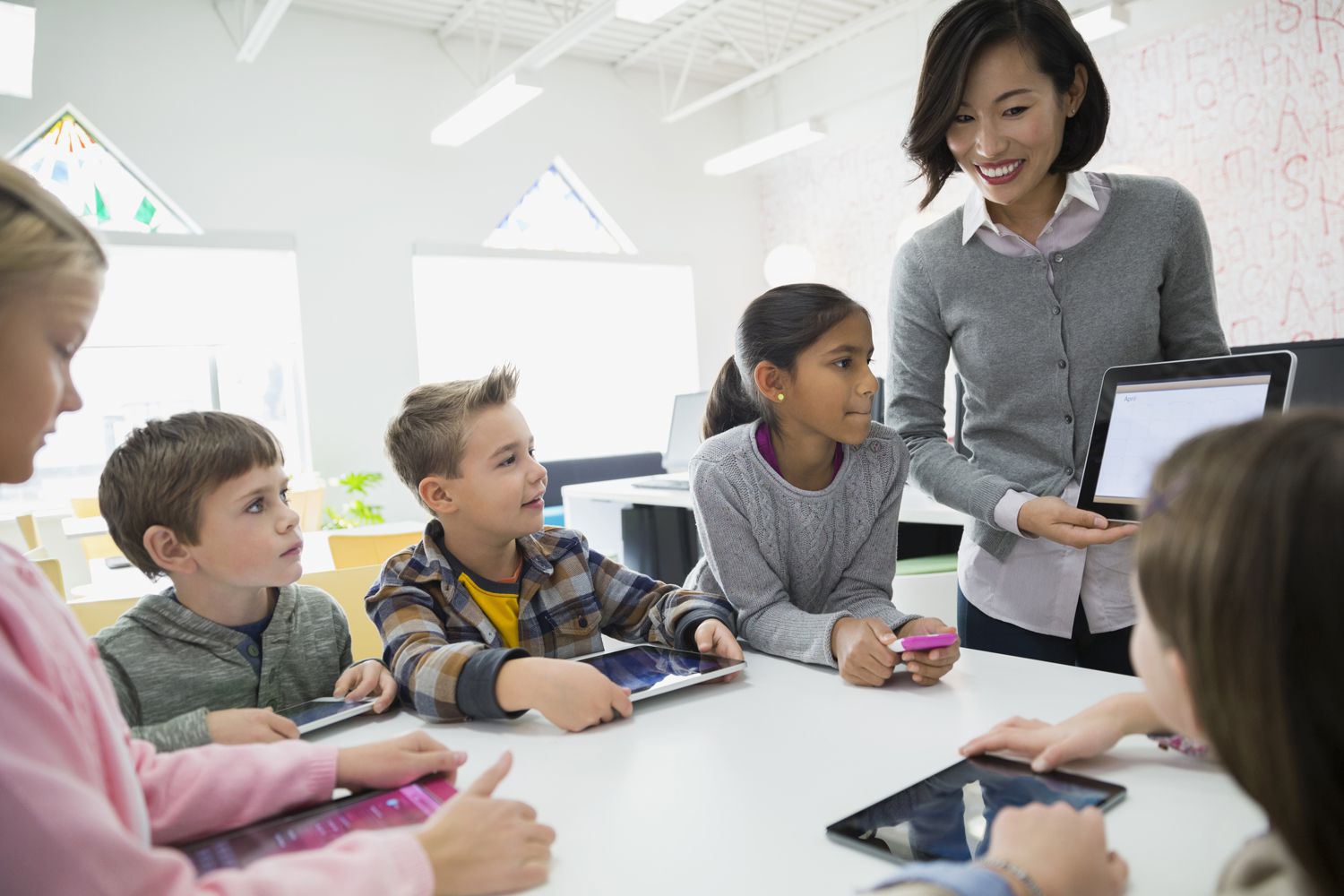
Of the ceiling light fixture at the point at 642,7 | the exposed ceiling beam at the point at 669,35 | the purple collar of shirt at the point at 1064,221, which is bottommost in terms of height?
the purple collar of shirt at the point at 1064,221

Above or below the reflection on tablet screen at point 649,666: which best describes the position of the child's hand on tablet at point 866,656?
above

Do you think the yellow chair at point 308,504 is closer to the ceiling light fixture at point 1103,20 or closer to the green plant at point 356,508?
the green plant at point 356,508

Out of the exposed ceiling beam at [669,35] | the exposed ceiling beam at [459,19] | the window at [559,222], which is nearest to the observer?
the exposed ceiling beam at [459,19]

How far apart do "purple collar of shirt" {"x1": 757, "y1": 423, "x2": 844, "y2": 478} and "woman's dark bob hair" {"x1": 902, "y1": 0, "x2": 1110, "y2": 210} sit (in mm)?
486

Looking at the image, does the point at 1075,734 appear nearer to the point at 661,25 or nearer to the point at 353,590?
the point at 353,590

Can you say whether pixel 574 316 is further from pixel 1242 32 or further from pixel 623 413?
pixel 1242 32

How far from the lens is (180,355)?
19.0 ft

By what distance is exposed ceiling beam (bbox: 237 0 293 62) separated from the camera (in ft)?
16.2

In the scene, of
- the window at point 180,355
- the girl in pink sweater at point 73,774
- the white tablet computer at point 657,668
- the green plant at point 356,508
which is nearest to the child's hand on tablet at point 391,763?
the girl in pink sweater at point 73,774

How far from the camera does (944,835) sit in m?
0.71

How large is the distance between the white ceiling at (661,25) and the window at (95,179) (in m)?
1.50

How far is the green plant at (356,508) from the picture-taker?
17.8 ft

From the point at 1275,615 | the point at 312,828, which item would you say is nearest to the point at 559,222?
the point at 312,828

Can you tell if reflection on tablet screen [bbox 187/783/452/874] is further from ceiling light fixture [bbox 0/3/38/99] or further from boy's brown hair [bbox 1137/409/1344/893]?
ceiling light fixture [bbox 0/3/38/99]
